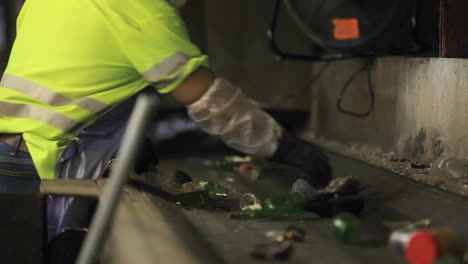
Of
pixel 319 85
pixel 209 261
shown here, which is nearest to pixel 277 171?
pixel 319 85

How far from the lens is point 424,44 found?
7.91 ft

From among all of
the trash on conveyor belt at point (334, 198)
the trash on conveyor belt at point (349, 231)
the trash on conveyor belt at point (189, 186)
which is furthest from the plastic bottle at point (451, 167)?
the trash on conveyor belt at point (189, 186)

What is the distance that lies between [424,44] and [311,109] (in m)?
1.13

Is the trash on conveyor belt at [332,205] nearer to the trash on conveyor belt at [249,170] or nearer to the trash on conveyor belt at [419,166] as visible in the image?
the trash on conveyor belt at [419,166]

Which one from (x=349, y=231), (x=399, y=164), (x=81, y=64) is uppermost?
(x=81, y=64)

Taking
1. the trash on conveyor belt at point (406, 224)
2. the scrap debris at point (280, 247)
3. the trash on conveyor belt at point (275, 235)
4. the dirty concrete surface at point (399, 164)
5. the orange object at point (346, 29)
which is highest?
the orange object at point (346, 29)

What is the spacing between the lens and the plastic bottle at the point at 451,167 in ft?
5.97

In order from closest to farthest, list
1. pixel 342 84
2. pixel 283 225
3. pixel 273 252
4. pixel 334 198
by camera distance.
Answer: pixel 273 252, pixel 283 225, pixel 334 198, pixel 342 84

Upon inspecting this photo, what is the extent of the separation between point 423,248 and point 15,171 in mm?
1345

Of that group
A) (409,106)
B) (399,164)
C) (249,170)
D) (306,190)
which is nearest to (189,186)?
(306,190)

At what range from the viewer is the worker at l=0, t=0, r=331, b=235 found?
5.87ft

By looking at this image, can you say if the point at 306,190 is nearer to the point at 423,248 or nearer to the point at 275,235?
the point at 275,235

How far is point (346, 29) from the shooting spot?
2732 mm

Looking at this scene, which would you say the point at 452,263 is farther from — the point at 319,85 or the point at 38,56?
the point at 319,85
